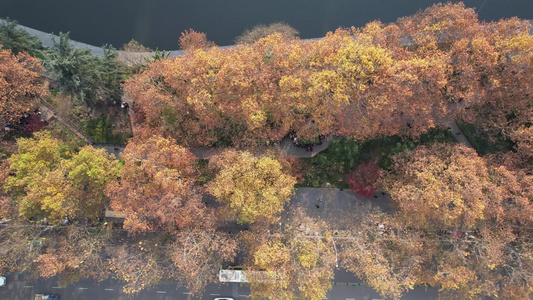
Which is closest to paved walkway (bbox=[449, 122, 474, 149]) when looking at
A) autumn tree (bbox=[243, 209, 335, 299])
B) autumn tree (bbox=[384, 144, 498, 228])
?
autumn tree (bbox=[384, 144, 498, 228])

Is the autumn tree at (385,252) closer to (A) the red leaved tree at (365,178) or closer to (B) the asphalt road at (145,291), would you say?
(A) the red leaved tree at (365,178)

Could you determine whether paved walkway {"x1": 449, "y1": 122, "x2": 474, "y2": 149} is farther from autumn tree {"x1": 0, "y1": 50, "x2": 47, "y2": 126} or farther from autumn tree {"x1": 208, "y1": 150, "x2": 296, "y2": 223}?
autumn tree {"x1": 0, "y1": 50, "x2": 47, "y2": 126}

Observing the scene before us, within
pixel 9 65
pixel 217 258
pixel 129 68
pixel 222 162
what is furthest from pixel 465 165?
pixel 9 65

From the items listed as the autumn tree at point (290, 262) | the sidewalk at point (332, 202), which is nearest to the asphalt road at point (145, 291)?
the autumn tree at point (290, 262)

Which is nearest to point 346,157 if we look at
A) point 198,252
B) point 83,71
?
point 198,252

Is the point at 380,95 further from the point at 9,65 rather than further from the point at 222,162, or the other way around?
the point at 9,65

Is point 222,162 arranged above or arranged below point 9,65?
below
